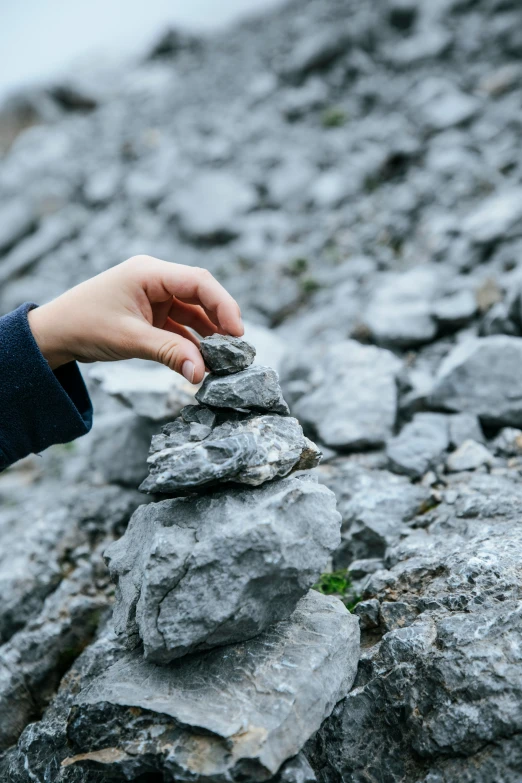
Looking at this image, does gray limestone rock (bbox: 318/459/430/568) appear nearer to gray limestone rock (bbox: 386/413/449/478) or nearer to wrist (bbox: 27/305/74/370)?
gray limestone rock (bbox: 386/413/449/478)

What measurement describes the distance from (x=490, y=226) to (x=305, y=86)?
792 centimetres

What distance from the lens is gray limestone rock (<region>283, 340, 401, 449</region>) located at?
4828 mm

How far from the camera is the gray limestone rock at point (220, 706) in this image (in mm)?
2297

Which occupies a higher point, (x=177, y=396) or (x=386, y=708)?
(x=177, y=396)

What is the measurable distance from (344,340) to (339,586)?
330 centimetres

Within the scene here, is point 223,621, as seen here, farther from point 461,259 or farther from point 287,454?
point 461,259

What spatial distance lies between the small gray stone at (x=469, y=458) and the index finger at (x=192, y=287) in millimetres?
2187

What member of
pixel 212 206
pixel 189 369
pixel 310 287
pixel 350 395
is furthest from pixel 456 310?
pixel 212 206

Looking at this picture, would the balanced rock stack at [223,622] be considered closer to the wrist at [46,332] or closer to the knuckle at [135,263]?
the knuckle at [135,263]

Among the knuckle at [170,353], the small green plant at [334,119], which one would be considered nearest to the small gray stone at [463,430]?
the knuckle at [170,353]

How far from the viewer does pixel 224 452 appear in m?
2.63

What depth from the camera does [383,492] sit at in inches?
162

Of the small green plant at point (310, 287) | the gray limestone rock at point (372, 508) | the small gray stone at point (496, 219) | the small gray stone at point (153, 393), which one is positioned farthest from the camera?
the small green plant at point (310, 287)

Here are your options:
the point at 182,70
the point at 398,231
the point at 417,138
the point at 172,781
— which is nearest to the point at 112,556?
the point at 172,781
